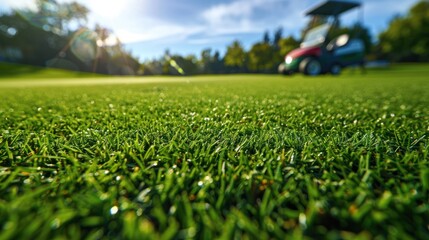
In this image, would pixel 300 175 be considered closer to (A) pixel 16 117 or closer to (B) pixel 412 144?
(B) pixel 412 144

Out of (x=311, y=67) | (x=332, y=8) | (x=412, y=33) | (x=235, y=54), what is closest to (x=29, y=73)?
(x=311, y=67)

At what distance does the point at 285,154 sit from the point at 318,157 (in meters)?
0.12

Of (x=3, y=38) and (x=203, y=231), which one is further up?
(x=3, y=38)

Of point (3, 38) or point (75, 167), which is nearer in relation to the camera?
point (75, 167)

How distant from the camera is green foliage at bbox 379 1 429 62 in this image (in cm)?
3152

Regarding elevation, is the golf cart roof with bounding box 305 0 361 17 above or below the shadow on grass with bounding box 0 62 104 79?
above

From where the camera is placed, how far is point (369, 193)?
61 centimetres

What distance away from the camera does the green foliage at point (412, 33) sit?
103ft

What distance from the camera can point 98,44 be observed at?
1785 inches

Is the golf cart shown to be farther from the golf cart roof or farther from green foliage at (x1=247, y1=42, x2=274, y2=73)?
green foliage at (x1=247, y1=42, x2=274, y2=73)

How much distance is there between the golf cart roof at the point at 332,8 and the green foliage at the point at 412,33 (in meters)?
29.7

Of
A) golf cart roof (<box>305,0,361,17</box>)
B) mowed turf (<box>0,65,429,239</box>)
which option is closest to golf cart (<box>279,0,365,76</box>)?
golf cart roof (<box>305,0,361,17</box>)

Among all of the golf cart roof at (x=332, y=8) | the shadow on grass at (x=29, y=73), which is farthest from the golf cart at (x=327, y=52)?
the shadow on grass at (x=29, y=73)

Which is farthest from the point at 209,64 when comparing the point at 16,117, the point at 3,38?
the point at 16,117
